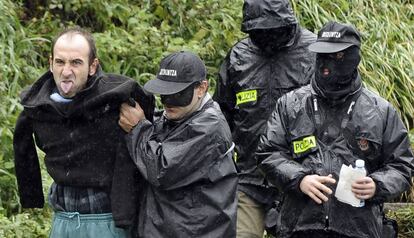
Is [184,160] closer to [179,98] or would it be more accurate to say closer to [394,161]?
[179,98]

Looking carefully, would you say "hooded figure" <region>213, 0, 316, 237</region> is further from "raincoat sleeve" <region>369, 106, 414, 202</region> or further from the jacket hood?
"raincoat sleeve" <region>369, 106, 414, 202</region>

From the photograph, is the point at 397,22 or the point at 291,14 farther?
the point at 397,22

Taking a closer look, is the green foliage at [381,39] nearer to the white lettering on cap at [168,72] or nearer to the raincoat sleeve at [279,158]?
the raincoat sleeve at [279,158]

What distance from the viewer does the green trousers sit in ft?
17.0

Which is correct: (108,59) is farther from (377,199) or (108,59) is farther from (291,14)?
(377,199)

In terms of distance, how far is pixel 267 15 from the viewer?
22.2ft

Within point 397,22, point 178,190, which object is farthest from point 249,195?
point 397,22

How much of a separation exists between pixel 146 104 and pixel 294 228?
1141 millimetres

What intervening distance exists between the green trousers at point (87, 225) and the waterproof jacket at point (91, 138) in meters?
0.09

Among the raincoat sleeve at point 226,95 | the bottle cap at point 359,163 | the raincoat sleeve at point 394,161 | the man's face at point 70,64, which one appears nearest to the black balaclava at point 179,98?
the man's face at point 70,64

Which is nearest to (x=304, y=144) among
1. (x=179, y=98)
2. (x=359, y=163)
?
(x=359, y=163)

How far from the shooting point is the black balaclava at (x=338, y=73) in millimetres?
5688

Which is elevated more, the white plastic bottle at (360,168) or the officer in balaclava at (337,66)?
the officer in balaclava at (337,66)

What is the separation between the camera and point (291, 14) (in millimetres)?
6836
